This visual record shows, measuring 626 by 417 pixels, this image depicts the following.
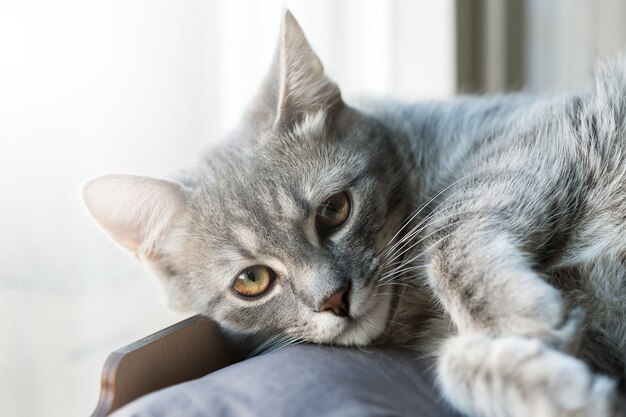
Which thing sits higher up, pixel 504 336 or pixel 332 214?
pixel 332 214

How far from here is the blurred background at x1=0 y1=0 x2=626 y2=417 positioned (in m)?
1.25

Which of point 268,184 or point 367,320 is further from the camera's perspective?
point 268,184

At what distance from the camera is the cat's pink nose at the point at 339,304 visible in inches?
46.6

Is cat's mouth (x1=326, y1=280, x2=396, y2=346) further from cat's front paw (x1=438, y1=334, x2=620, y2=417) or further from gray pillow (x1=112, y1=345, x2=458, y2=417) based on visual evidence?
cat's front paw (x1=438, y1=334, x2=620, y2=417)

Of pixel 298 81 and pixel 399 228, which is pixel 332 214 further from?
pixel 298 81

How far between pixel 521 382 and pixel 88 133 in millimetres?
1014

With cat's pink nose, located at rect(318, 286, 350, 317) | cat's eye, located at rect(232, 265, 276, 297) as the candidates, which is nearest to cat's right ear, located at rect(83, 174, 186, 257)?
cat's eye, located at rect(232, 265, 276, 297)

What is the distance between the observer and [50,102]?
1.34 meters

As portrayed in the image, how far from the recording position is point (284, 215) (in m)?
1.26

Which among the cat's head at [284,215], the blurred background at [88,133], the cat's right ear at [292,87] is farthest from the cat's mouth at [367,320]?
the blurred background at [88,133]

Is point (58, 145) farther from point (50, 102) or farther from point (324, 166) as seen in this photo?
point (324, 166)

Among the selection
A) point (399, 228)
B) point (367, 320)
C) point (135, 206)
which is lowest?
point (367, 320)

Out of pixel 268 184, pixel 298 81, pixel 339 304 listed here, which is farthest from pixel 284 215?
pixel 298 81

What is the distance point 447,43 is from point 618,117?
4.94 feet
